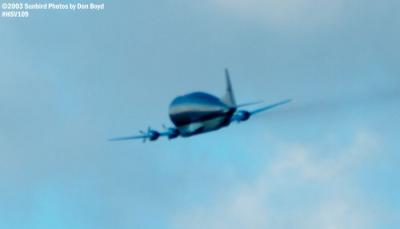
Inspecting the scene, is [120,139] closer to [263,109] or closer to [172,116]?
[172,116]

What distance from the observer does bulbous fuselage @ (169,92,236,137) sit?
162 meters

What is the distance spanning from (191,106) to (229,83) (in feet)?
28.5

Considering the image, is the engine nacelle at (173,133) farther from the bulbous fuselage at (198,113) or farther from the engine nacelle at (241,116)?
the engine nacelle at (241,116)

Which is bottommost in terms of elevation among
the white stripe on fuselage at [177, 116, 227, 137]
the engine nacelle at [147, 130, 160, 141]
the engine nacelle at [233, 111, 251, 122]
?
the engine nacelle at [147, 130, 160, 141]

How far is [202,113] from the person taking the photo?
164875 mm

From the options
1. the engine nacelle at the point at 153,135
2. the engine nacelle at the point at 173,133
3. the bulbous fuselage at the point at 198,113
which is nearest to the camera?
the bulbous fuselage at the point at 198,113

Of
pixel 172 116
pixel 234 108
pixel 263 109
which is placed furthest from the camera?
pixel 172 116

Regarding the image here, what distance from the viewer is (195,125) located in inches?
6550

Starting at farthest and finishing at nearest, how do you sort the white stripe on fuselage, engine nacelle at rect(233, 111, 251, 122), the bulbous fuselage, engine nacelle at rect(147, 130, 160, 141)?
engine nacelle at rect(147, 130, 160, 141), the white stripe on fuselage, the bulbous fuselage, engine nacelle at rect(233, 111, 251, 122)

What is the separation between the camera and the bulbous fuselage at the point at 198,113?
533ft

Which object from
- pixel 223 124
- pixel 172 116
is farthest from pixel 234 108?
pixel 172 116

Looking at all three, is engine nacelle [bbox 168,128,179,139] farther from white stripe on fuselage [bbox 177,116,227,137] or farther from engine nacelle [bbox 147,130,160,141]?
engine nacelle [bbox 147,130,160,141]

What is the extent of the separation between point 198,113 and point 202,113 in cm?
144

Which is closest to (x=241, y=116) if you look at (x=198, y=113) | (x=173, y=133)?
(x=198, y=113)
